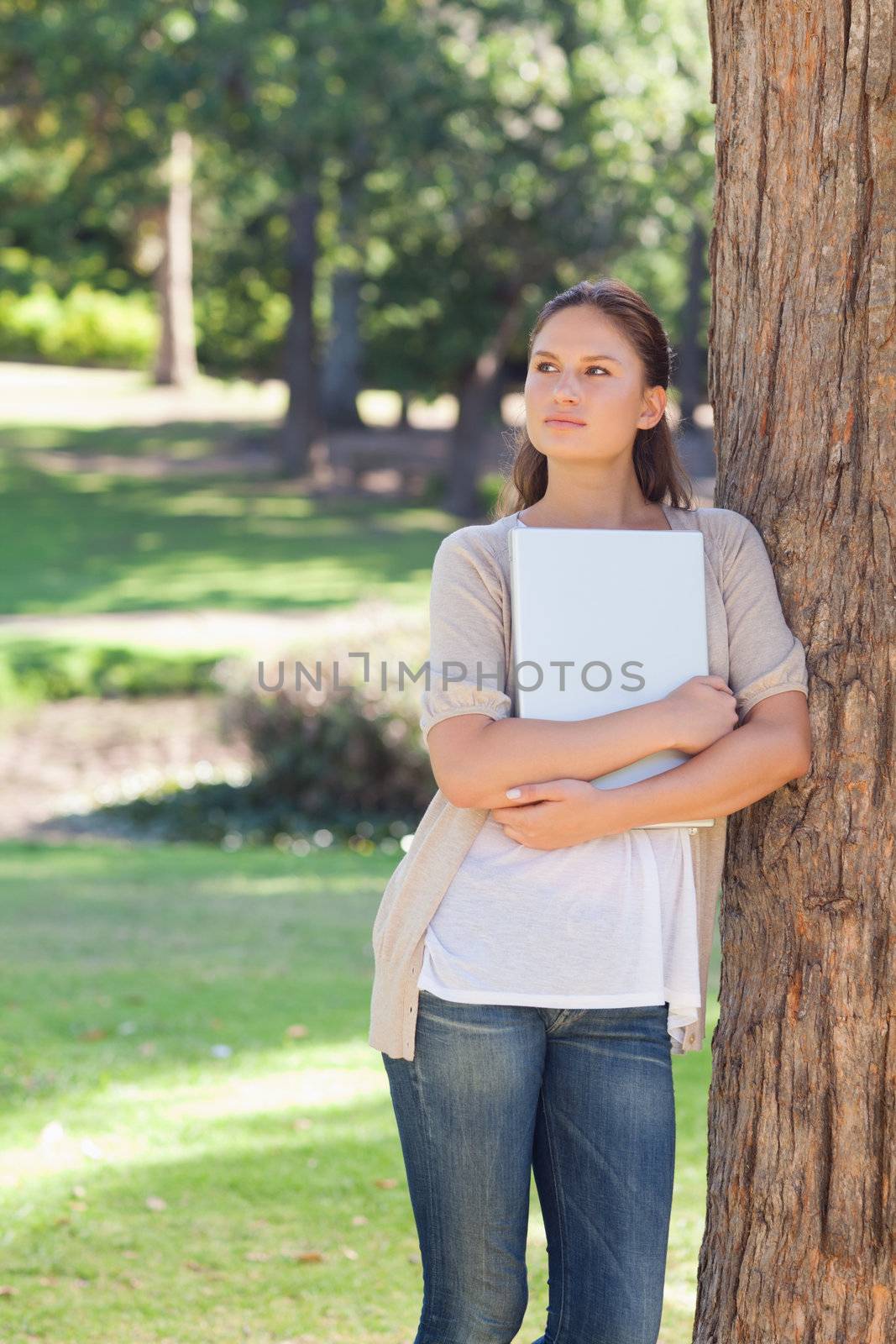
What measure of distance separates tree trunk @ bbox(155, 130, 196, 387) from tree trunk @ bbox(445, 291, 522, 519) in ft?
22.3

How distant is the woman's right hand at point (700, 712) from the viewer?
6.75 ft

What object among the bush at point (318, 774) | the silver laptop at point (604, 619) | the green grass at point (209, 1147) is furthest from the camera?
the bush at point (318, 774)

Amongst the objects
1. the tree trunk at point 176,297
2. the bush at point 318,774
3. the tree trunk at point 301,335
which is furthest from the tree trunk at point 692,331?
the bush at point 318,774

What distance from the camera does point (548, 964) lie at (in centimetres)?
201

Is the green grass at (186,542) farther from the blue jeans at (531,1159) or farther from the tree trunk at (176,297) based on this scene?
the blue jeans at (531,1159)

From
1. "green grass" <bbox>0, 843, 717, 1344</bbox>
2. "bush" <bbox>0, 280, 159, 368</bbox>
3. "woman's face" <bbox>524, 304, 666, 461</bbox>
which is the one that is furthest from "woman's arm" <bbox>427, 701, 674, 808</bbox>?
"bush" <bbox>0, 280, 159, 368</bbox>

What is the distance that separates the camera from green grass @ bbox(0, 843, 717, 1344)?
3.20 metres

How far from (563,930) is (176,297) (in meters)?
25.7

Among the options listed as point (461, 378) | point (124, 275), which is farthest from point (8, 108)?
point (124, 275)

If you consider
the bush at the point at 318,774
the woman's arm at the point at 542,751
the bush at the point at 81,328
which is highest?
the bush at the point at 81,328

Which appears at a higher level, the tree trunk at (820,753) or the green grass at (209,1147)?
the tree trunk at (820,753)

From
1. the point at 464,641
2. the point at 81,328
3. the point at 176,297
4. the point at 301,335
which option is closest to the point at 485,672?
the point at 464,641

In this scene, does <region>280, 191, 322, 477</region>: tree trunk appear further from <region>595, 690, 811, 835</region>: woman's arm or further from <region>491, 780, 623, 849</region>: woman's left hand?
<region>491, 780, 623, 849</region>: woman's left hand

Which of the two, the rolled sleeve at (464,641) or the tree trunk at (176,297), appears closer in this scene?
the rolled sleeve at (464,641)
